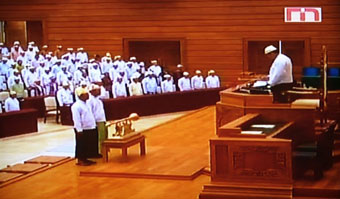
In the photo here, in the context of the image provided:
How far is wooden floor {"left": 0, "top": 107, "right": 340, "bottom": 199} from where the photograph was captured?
873cm

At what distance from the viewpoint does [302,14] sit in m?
19.2

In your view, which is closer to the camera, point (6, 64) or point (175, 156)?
point (175, 156)

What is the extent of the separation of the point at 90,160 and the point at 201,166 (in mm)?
1785

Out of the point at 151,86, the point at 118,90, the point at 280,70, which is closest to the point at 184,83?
the point at 151,86

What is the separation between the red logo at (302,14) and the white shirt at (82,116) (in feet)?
33.0

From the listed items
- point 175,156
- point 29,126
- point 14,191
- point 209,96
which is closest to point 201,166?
point 175,156

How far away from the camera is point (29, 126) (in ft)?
47.2

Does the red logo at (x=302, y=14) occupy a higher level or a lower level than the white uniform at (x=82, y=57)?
higher

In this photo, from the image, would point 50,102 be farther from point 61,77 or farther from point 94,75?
point 94,75

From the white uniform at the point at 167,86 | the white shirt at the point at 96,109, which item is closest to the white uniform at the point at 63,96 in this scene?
the white uniform at the point at 167,86

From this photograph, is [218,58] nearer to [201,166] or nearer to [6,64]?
[6,64]

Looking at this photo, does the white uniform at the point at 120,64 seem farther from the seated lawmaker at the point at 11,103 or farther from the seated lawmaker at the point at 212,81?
the seated lawmaker at the point at 11,103

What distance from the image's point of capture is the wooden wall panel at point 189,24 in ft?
63.2

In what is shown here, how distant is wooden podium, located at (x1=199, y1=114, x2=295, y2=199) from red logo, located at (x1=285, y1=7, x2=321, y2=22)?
442 inches
